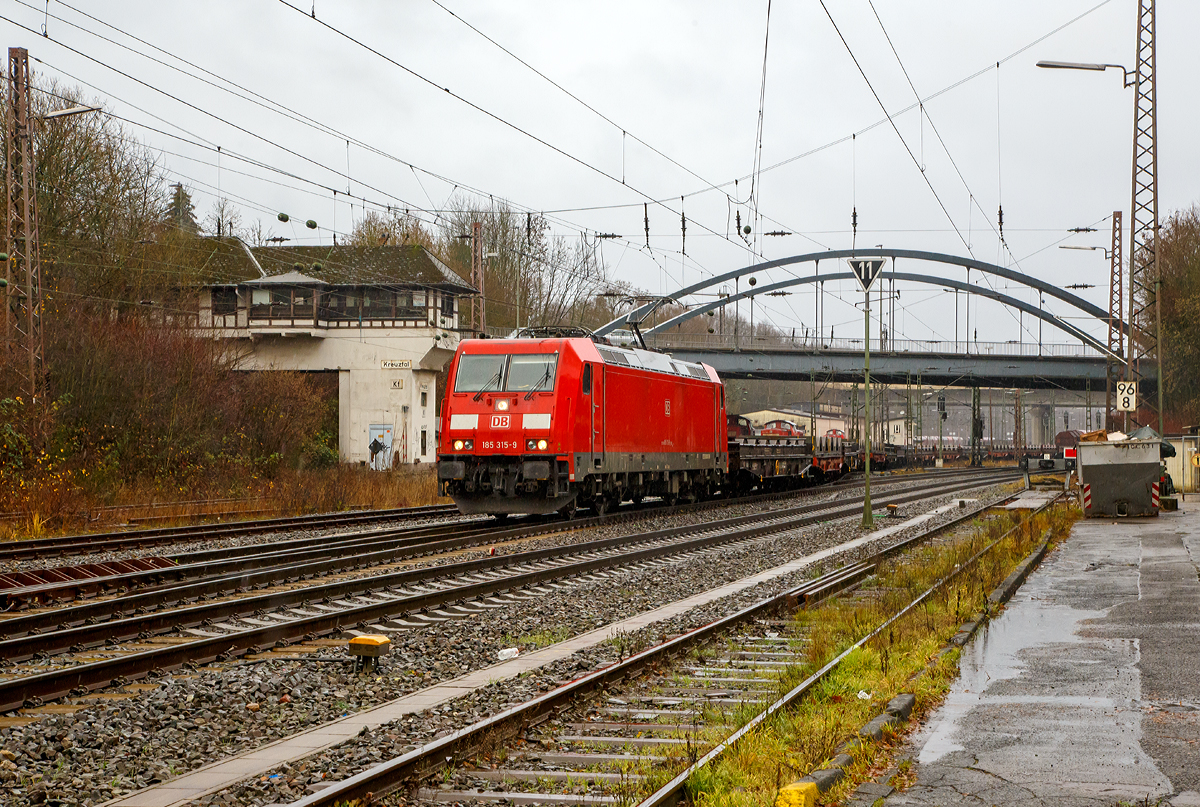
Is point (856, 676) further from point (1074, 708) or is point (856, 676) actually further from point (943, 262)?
point (943, 262)

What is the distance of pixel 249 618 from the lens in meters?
11.5

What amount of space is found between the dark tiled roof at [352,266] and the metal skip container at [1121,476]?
1234 inches

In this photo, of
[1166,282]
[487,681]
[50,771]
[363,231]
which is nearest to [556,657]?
[487,681]

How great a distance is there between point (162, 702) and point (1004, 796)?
543 centimetres

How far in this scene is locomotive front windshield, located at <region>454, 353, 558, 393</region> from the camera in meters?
21.5

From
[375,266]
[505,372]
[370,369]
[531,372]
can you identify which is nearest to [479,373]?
[505,372]

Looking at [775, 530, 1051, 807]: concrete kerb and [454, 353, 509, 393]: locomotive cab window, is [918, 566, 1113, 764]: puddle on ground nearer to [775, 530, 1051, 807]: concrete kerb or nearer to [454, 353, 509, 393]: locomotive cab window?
[775, 530, 1051, 807]: concrete kerb

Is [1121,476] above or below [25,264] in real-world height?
below

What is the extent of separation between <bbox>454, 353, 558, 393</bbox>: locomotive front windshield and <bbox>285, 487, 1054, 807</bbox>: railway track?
36.7 feet

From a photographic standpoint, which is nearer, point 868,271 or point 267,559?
point 267,559

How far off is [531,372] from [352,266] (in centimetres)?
3605

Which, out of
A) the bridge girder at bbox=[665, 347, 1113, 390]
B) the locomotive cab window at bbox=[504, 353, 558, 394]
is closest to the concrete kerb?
the locomotive cab window at bbox=[504, 353, 558, 394]

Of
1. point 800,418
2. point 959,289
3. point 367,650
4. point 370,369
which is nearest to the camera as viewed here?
point 367,650

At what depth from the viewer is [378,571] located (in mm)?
15422
